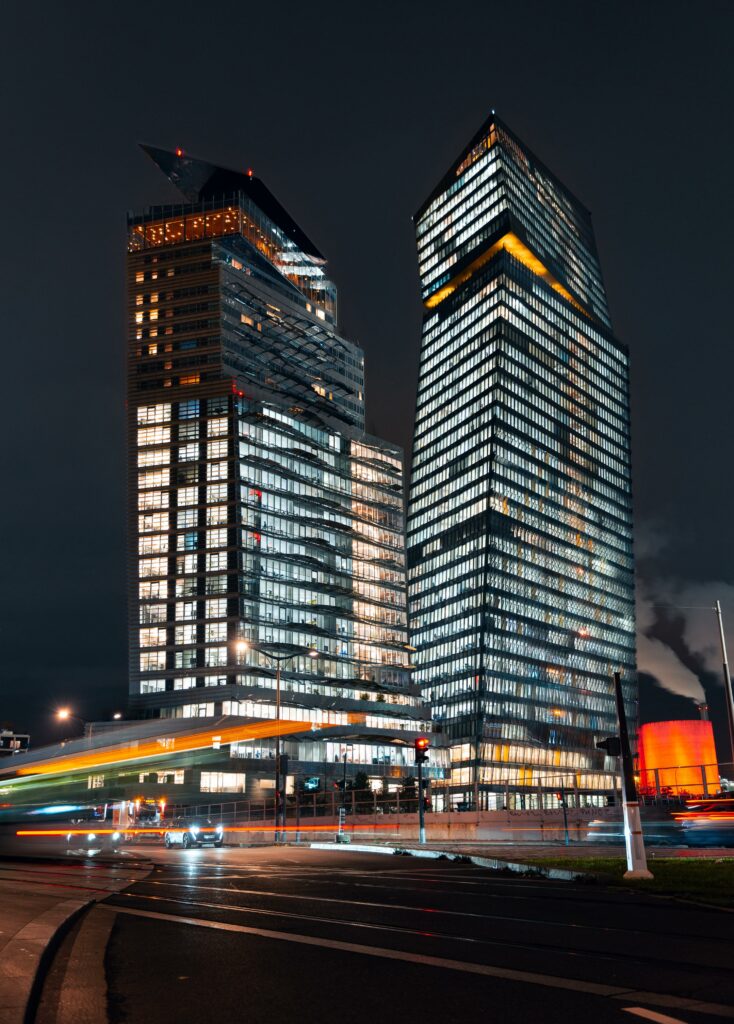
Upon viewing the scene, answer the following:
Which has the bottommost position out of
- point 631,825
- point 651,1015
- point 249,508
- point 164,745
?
point 651,1015

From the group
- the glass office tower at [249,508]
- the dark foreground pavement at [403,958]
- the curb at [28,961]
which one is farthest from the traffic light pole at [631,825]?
the glass office tower at [249,508]

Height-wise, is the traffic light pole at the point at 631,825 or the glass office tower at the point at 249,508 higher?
the glass office tower at the point at 249,508

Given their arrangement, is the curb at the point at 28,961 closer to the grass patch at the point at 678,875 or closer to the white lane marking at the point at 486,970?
the white lane marking at the point at 486,970

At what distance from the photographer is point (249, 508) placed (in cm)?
14062

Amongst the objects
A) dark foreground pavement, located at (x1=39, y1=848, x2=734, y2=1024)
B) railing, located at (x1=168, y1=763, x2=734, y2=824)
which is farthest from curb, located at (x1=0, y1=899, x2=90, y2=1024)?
railing, located at (x1=168, y1=763, x2=734, y2=824)

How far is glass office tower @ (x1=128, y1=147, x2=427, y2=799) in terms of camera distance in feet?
447

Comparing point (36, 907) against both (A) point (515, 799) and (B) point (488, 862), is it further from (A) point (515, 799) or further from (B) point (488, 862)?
(A) point (515, 799)

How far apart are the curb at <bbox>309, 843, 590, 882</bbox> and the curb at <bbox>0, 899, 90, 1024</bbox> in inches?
403

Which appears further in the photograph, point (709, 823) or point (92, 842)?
point (92, 842)

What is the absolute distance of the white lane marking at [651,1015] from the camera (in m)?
6.53

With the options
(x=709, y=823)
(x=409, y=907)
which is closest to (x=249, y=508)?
(x=709, y=823)

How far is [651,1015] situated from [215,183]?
642ft

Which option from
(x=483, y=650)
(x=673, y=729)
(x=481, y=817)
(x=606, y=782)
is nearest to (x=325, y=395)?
(x=483, y=650)

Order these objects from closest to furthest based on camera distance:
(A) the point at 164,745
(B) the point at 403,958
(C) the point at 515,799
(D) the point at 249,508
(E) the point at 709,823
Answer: (B) the point at 403,958 < (E) the point at 709,823 < (C) the point at 515,799 < (A) the point at 164,745 < (D) the point at 249,508
